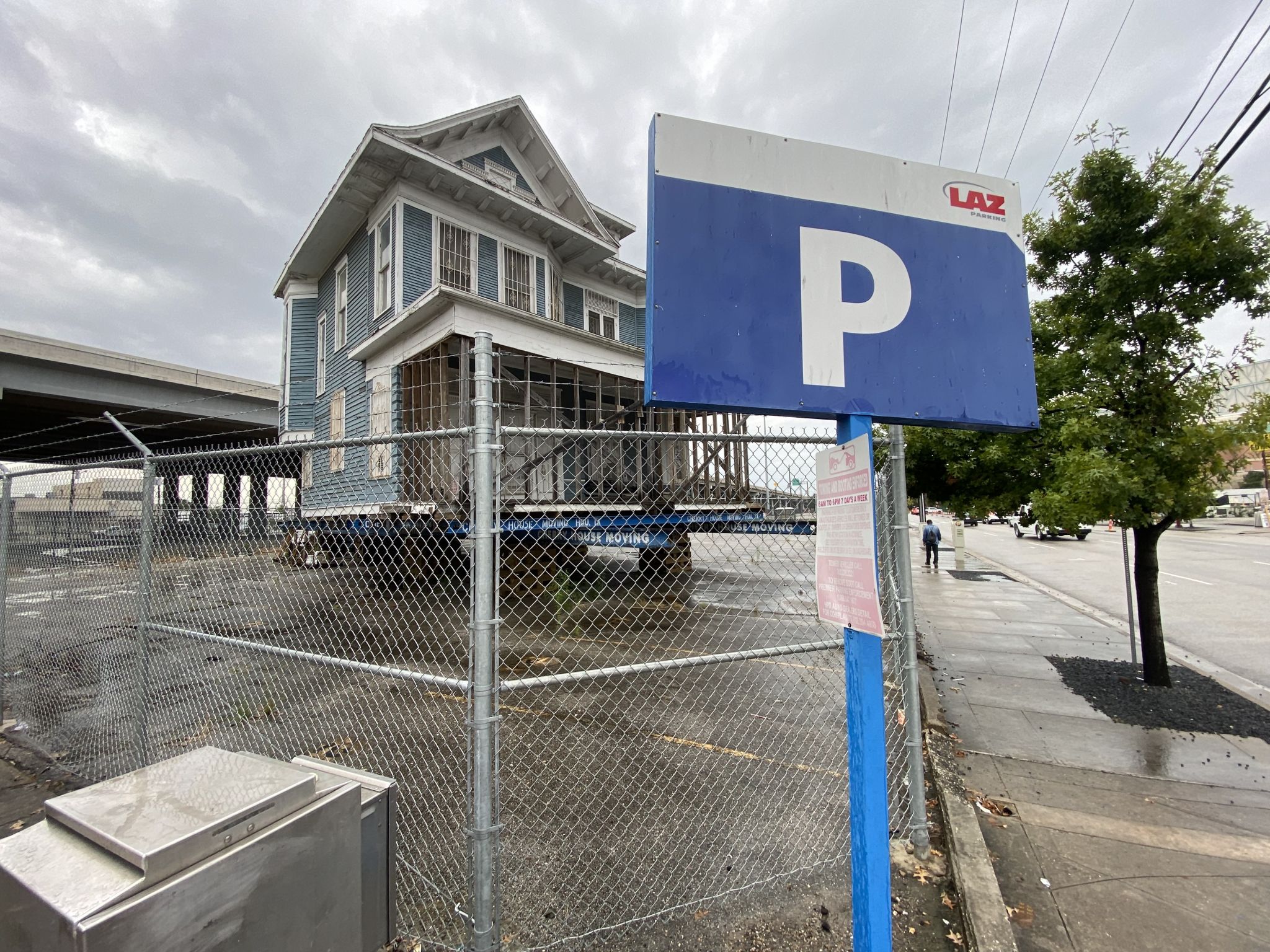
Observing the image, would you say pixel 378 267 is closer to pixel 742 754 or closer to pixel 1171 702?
pixel 742 754

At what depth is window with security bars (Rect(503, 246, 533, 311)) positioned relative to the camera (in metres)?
14.0

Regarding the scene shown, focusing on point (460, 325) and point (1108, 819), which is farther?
point (460, 325)

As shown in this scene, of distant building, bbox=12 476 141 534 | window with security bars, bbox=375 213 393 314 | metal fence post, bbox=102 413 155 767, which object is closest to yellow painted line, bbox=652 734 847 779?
metal fence post, bbox=102 413 155 767

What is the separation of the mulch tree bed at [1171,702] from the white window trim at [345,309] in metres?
15.5

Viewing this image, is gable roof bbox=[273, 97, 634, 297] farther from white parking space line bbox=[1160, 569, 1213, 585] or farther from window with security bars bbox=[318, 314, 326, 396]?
white parking space line bbox=[1160, 569, 1213, 585]

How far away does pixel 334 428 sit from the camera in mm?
14680

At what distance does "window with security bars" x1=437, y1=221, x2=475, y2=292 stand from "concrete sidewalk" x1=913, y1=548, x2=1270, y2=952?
11.9m

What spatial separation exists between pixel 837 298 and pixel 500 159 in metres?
15.1

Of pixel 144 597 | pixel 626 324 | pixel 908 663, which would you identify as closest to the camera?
pixel 908 663

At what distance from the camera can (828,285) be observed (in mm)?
2285

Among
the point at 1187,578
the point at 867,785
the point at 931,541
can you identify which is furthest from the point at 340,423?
the point at 1187,578

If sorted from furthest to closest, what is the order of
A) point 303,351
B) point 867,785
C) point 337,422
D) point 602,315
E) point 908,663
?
point 602,315
point 303,351
point 337,422
point 908,663
point 867,785

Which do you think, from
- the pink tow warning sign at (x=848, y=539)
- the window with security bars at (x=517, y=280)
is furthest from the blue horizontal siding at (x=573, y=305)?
the pink tow warning sign at (x=848, y=539)

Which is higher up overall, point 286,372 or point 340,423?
point 286,372
